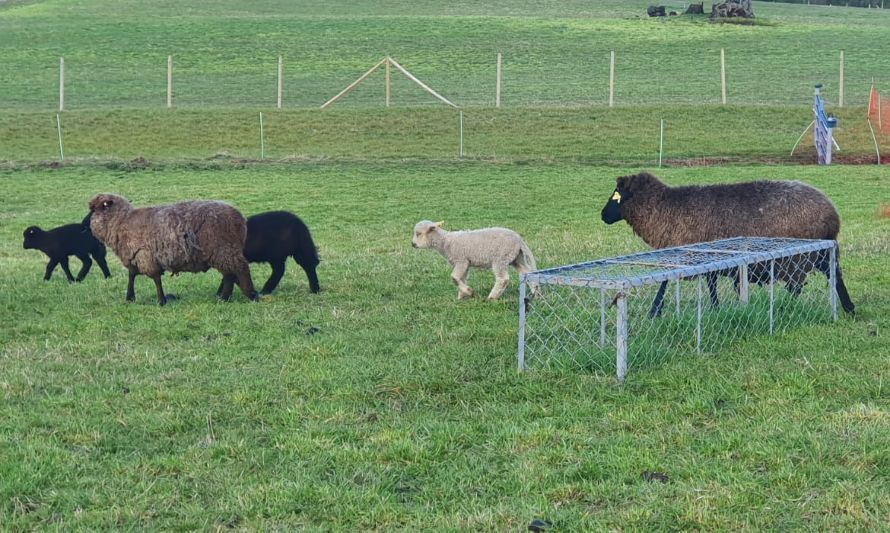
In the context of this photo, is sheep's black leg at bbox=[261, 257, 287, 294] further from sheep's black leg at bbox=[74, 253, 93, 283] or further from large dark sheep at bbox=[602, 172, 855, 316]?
large dark sheep at bbox=[602, 172, 855, 316]

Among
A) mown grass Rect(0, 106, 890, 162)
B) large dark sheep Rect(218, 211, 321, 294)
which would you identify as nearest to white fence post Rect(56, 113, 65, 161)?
mown grass Rect(0, 106, 890, 162)

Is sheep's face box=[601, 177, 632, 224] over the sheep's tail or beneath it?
over

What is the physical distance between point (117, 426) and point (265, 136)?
30.1 metres

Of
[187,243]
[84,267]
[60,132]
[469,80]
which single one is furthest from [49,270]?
[469,80]

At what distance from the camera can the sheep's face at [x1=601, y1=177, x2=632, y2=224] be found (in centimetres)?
1296

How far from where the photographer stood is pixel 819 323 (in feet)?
32.2

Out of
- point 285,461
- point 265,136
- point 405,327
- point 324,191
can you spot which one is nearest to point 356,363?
point 405,327

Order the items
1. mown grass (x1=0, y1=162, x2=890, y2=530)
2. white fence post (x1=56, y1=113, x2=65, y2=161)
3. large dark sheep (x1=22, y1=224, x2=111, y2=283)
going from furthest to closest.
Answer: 1. white fence post (x1=56, y1=113, x2=65, y2=161)
2. large dark sheep (x1=22, y1=224, x2=111, y2=283)
3. mown grass (x1=0, y1=162, x2=890, y2=530)

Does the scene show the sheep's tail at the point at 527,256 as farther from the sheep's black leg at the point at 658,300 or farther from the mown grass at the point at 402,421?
the sheep's black leg at the point at 658,300

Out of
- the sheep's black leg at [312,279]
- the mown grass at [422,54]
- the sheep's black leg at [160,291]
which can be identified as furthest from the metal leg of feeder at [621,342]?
the mown grass at [422,54]

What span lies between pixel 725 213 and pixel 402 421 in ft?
19.7

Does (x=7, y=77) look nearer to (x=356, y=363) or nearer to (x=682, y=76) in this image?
(x=682, y=76)

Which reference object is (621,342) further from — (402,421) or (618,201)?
(618,201)

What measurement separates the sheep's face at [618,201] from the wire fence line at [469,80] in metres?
28.3
